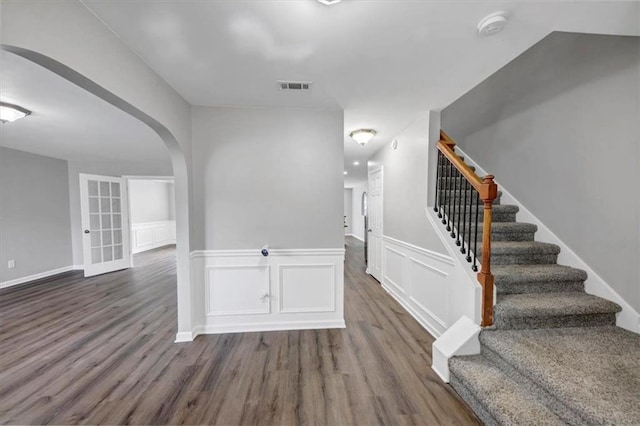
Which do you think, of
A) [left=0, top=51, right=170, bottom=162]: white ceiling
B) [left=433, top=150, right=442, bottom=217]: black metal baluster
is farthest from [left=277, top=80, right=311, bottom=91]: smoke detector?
[left=0, top=51, right=170, bottom=162]: white ceiling

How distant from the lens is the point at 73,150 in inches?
170

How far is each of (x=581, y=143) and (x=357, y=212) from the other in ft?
27.2

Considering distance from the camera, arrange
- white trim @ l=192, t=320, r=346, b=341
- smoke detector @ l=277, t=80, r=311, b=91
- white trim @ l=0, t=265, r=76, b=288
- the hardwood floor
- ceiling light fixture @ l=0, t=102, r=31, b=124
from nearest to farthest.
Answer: the hardwood floor → smoke detector @ l=277, t=80, r=311, b=91 → ceiling light fixture @ l=0, t=102, r=31, b=124 → white trim @ l=192, t=320, r=346, b=341 → white trim @ l=0, t=265, r=76, b=288

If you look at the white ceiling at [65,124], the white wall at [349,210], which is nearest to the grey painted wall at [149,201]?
the white ceiling at [65,124]

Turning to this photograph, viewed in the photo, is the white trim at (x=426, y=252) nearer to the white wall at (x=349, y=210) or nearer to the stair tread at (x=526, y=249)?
the stair tread at (x=526, y=249)

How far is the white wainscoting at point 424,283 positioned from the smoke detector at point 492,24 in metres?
1.80

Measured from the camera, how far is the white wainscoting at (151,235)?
7.09 m

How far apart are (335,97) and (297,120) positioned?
1.66 ft

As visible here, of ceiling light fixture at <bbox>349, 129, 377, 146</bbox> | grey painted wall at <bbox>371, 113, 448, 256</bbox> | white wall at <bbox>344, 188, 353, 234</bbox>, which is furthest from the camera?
white wall at <bbox>344, 188, 353, 234</bbox>

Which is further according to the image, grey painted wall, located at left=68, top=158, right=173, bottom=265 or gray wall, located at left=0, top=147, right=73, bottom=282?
grey painted wall, located at left=68, top=158, right=173, bottom=265

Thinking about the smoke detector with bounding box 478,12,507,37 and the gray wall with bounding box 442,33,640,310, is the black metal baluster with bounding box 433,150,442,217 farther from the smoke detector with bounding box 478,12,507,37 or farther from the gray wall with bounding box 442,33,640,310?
the smoke detector with bounding box 478,12,507,37

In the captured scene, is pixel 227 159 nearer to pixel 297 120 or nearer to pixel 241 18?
pixel 297 120

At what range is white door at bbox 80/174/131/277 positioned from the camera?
4633 mm

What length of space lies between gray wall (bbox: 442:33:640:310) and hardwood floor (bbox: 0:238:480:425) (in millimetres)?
1742
